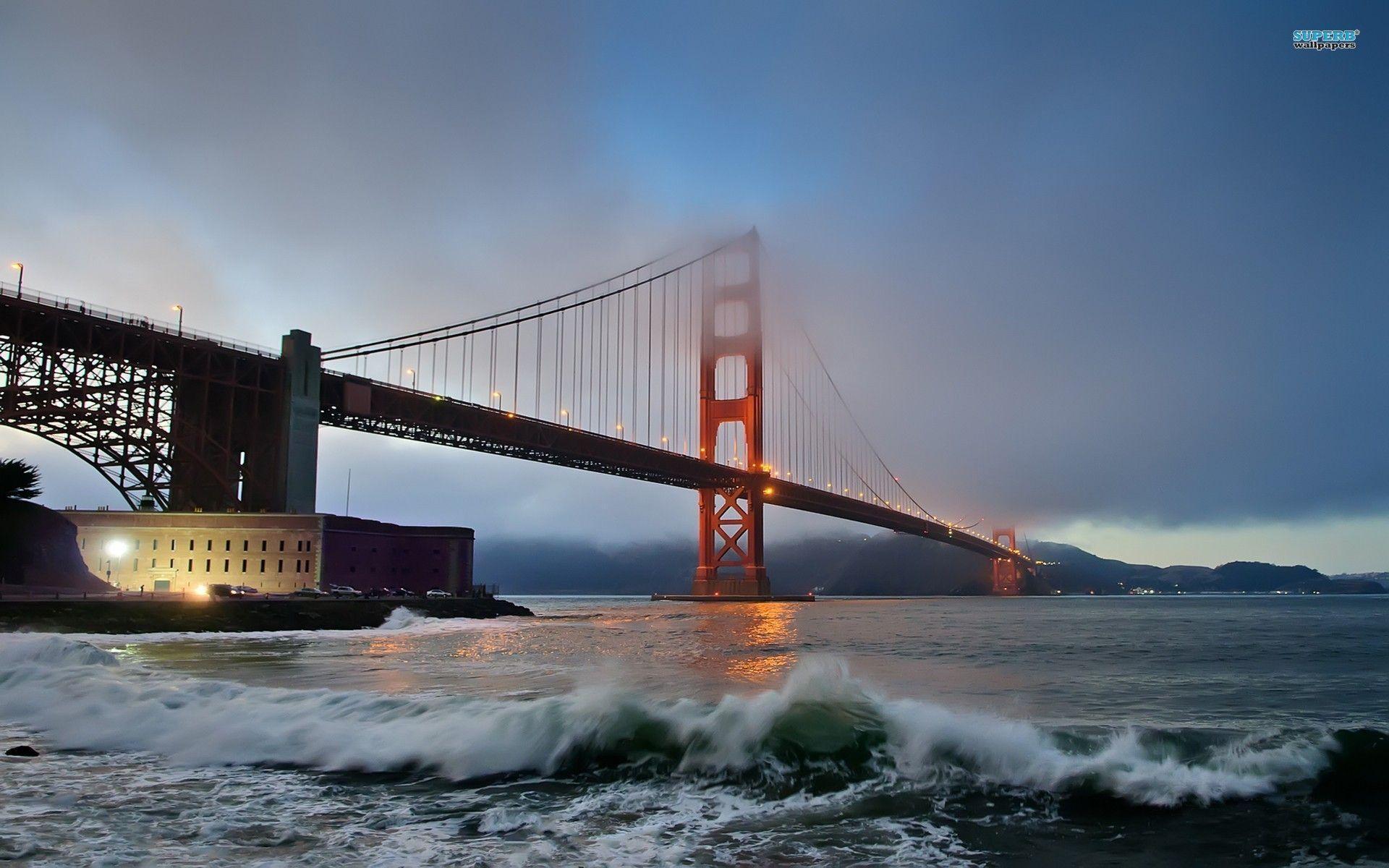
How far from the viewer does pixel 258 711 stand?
10.3m

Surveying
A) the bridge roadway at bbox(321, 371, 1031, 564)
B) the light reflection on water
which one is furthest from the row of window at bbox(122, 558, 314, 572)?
the bridge roadway at bbox(321, 371, 1031, 564)

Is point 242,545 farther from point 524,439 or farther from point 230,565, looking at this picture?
point 524,439

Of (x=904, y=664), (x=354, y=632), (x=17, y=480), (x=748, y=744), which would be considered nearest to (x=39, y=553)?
(x=17, y=480)

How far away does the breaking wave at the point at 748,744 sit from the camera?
287 inches

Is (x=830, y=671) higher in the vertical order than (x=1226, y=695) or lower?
higher

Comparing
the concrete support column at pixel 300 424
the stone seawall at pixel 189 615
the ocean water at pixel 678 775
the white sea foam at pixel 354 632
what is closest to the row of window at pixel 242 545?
the concrete support column at pixel 300 424

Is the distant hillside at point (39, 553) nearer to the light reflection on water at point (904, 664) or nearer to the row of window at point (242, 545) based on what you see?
the row of window at point (242, 545)

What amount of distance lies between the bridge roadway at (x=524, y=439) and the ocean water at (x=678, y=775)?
3797cm

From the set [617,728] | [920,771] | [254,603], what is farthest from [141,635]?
[920,771]

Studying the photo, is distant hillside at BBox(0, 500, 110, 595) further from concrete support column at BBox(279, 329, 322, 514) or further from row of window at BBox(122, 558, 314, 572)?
concrete support column at BBox(279, 329, 322, 514)

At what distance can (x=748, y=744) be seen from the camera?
25.7 ft

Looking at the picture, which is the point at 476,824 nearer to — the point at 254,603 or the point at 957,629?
the point at 254,603

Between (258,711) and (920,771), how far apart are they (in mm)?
7200

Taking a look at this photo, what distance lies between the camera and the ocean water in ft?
18.8
